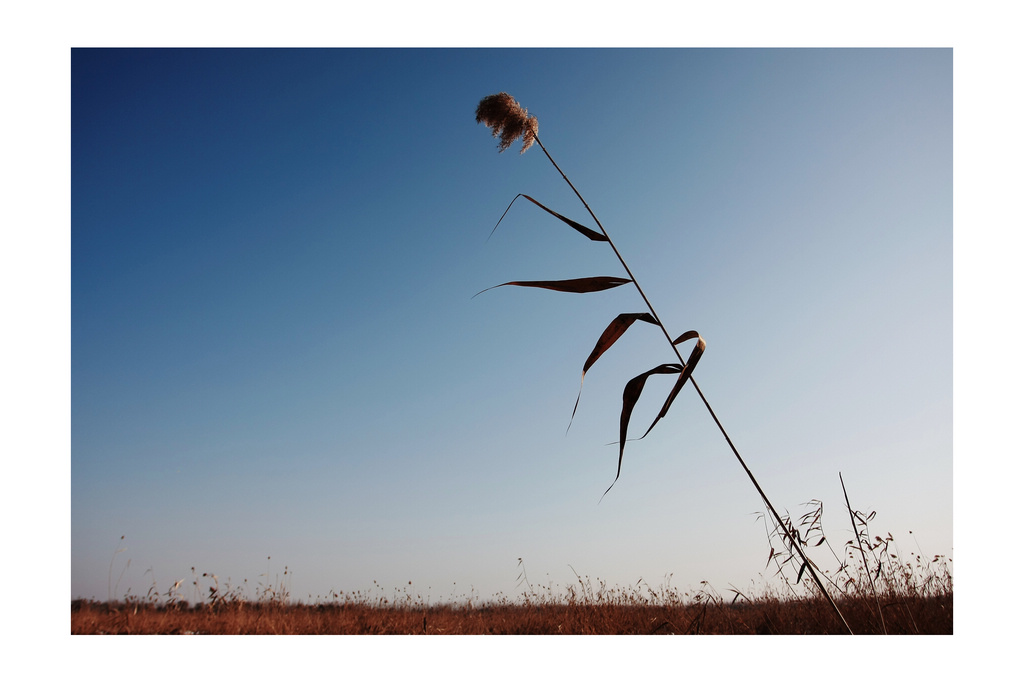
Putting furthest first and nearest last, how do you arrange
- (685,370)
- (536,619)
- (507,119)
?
(536,619)
(507,119)
(685,370)

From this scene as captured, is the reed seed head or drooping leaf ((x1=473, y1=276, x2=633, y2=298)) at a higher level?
the reed seed head

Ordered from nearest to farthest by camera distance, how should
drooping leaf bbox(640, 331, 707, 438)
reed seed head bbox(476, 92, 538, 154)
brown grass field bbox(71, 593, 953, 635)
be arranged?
drooping leaf bbox(640, 331, 707, 438)
reed seed head bbox(476, 92, 538, 154)
brown grass field bbox(71, 593, 953, 635)

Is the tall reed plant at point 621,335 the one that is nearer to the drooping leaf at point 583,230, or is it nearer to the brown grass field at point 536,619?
the drooping leaf at point 583,230

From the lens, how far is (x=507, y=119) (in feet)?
4.41

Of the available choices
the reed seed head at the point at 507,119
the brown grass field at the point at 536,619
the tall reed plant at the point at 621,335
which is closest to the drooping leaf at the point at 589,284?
the tall reed plant at the point at 621,335

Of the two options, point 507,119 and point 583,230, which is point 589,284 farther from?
point 507,119

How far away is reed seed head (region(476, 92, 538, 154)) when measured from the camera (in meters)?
1.33

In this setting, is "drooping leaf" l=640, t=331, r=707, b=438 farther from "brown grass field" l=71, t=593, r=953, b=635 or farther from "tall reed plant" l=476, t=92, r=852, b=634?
"brown grass field" l=71, t=593, r=953, b=635

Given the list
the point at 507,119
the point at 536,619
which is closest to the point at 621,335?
the point at 507,119

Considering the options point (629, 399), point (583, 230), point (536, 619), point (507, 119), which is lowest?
point (536, 619)

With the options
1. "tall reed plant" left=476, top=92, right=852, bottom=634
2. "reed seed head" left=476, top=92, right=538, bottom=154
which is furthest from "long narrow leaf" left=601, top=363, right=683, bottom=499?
"reed seed head" left=476, top=92, right=538, bottom=154
